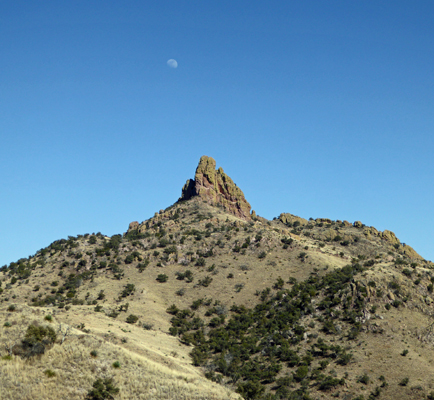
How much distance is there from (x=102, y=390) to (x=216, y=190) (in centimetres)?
13074

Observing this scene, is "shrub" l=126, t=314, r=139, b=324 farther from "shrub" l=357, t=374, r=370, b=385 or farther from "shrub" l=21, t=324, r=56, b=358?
"shrub" l=357, t=374, r=370, b=385

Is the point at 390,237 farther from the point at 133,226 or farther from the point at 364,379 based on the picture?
the point at 364,379

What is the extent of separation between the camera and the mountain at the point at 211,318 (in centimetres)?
4416

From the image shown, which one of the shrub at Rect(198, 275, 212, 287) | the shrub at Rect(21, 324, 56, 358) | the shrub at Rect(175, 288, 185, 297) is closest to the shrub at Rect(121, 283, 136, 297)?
the shrub at Rect(175, 288, 185, 297)

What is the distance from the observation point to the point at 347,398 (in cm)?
6050

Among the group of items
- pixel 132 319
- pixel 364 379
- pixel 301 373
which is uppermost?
pixel 364 379

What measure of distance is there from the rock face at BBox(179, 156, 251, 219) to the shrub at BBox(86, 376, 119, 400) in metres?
124

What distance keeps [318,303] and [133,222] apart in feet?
316

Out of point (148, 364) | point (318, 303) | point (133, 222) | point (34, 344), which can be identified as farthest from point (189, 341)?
point (133, 222)

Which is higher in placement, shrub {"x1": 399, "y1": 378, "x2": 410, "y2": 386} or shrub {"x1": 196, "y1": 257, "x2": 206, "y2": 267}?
shrub {"x1": 196, "y1": 257, "x2": 206, "y2": 267}

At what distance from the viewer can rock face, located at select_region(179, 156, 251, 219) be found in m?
166

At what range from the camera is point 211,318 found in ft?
312

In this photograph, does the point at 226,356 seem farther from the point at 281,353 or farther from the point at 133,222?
the point at 133,222

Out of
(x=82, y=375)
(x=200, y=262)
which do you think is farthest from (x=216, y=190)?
(x=82, y=375)
